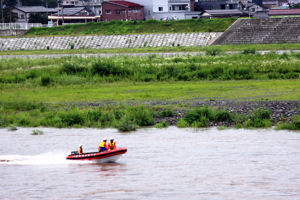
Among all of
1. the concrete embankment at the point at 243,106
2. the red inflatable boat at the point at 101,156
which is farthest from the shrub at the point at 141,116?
the red inflatable boat at the point at 101,156

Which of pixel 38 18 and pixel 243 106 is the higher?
pixel 38 18

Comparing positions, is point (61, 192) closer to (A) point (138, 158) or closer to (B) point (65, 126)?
(A) point (138, 158)

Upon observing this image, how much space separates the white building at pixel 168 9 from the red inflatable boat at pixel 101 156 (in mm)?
92987

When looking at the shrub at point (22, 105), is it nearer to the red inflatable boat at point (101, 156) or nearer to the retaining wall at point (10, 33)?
the red inflatable boat at point (101, 156)

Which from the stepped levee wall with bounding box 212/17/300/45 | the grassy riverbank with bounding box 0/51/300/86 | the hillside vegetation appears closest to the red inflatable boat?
the grassy riverbank with bounding box 0/51/300/86

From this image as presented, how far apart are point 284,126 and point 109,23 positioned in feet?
239

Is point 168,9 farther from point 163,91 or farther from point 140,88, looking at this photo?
point 163,91

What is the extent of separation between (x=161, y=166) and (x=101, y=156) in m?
2.48

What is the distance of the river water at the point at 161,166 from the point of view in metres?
14.1

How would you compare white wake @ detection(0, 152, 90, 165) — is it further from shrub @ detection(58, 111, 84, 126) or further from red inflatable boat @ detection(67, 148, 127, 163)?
shrub @ detection(58, 111, 84, 126)

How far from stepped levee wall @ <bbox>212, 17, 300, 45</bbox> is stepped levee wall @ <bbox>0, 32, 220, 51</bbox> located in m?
2.93

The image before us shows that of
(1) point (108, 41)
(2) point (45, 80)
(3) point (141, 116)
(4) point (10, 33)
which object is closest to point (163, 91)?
(3) point (141, 116)

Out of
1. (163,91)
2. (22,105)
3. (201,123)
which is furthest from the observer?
(163,91)

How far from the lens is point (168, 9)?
109m
